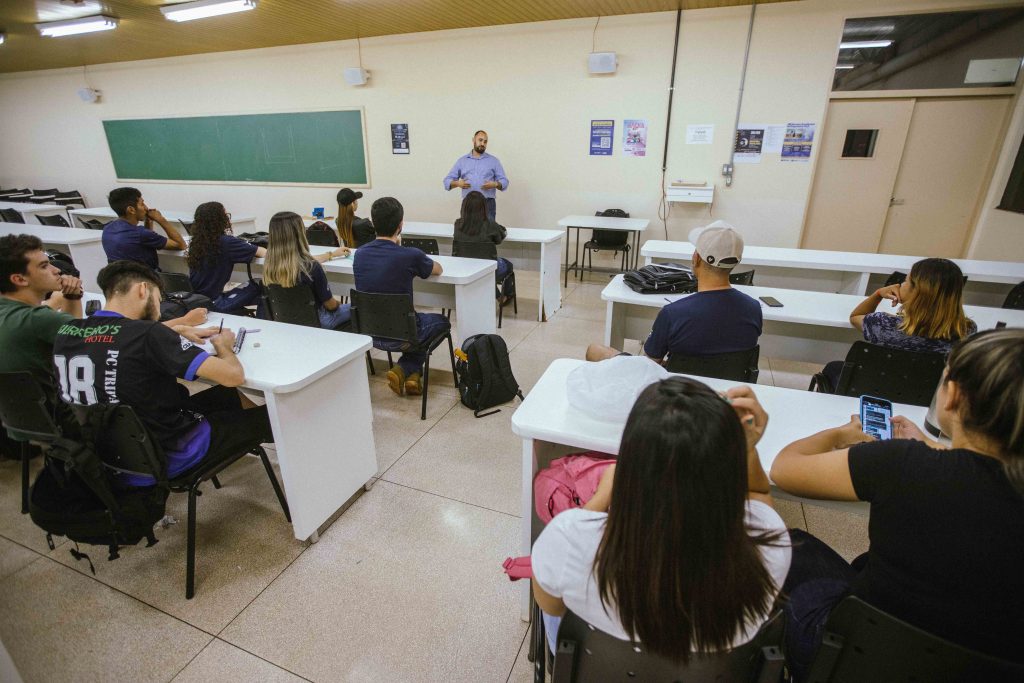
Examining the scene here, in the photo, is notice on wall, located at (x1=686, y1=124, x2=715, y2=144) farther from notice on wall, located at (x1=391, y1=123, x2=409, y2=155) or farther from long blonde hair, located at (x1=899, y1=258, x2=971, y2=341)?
long blonde hair, located at (x1=899, y1=258, x2=971, y2=341)

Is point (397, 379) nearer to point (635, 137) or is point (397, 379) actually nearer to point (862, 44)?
point (635, 137)

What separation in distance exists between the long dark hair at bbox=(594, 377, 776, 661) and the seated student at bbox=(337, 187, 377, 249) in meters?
3.71

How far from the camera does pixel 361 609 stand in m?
1.67

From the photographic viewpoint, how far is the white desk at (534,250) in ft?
14.1

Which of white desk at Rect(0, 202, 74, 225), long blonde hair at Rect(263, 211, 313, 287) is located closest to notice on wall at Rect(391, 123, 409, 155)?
long blonde hair at Rect(263, 211, 313, 287)

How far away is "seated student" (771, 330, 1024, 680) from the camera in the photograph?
732 millimetres

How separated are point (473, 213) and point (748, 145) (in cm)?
330

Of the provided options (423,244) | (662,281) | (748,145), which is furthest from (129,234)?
(748,145)

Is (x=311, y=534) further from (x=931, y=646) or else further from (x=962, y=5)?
(x=962, y=5)

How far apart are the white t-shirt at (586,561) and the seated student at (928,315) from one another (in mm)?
1543

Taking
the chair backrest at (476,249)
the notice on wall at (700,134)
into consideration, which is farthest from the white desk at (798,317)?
the notice on wall at (700,134)

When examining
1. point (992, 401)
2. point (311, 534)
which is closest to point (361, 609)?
point (311, 534)

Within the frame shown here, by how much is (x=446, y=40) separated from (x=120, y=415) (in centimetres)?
604

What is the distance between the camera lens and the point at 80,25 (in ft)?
17.2
